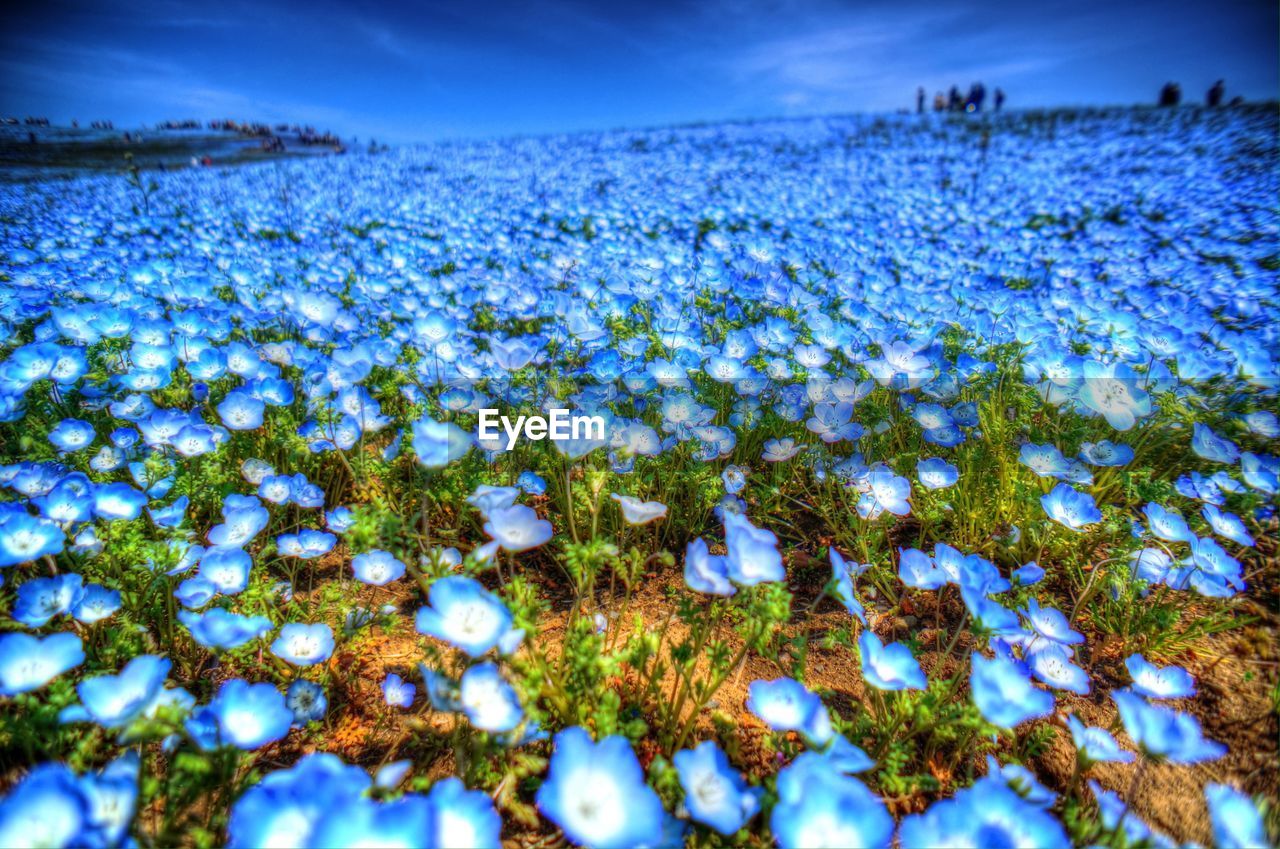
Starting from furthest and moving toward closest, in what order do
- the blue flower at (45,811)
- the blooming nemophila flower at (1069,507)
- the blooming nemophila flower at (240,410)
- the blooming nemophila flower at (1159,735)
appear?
1. the blooming nemophila flower at (240,410)
2. the blooming nemophila flower at (1069,507)
3. the blooming nemophila flower at (1159,735)
4. the blue flower at (45,811)

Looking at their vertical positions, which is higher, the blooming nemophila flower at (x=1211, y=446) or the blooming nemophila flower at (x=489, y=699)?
the blooming nemophila flower at (x=1211, y=446)

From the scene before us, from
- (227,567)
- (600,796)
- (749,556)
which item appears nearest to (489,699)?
(600,796)

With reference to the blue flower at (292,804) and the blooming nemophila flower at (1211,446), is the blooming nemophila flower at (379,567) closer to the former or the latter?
the blue flower at (292,804)

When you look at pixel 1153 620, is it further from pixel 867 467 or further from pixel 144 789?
pixel 144 789

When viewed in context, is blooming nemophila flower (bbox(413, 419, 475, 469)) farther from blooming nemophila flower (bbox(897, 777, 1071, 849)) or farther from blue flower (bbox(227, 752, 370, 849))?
blooming nemophila flower (bbox(897, 777, 1071, 849))

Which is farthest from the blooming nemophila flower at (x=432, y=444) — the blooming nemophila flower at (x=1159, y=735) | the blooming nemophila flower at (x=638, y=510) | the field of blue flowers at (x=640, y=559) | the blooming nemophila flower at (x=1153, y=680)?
the blooming nemophila flower at (x=1153, y=680)

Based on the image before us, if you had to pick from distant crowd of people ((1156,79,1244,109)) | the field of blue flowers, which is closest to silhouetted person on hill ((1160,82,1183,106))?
distant crowd of people ((1156,79,1244,109))

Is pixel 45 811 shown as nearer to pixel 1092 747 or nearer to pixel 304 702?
pixel 304 702
